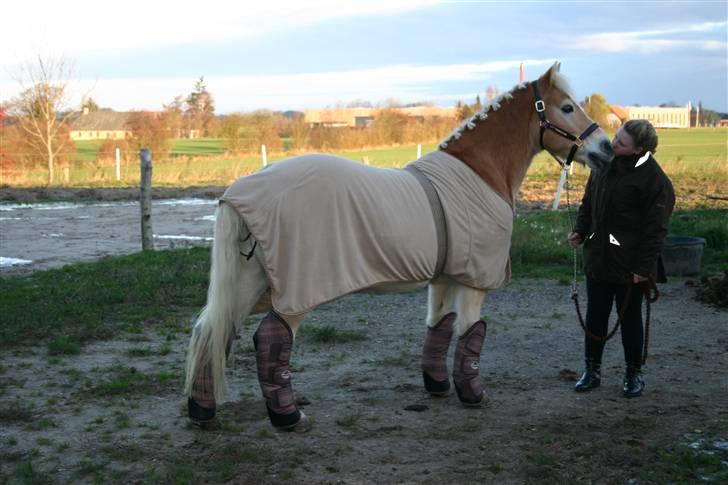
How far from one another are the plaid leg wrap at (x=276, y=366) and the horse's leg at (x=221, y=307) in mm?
172

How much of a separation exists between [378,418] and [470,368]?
0.66m

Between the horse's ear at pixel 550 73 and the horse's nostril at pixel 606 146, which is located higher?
the horse's ear at pixel 550 73

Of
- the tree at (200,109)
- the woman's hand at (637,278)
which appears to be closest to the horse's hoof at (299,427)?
the woman's hand at (637,278)

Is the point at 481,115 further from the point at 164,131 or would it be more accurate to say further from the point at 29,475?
the point at 164,131

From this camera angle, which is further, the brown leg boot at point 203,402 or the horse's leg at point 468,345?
the horse's leg at point 468,345

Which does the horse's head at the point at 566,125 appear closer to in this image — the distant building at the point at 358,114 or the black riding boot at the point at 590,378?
the black riding boot at the point at 590,378

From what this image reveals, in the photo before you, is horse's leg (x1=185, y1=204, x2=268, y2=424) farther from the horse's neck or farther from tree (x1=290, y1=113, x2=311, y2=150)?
tree (x1=290, y1=113, x2=311, y2=150)

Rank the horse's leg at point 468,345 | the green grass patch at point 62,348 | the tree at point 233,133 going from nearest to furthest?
the horse's leg at point 468,345, the green grass patch at point 62,348, the tree at point 233,133

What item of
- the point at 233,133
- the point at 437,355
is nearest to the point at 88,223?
the point at 437,355

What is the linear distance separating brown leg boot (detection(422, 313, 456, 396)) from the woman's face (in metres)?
1.47

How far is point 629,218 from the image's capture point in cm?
499

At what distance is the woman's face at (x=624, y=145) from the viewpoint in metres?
4.92

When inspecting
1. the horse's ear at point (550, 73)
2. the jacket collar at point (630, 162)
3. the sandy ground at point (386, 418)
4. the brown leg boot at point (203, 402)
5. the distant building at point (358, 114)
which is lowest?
the sandy ground at point (386, 418)

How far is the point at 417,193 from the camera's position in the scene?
4480 millimetres
